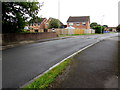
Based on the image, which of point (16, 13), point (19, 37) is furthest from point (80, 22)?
point (16, 13)

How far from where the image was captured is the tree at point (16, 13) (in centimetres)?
1088

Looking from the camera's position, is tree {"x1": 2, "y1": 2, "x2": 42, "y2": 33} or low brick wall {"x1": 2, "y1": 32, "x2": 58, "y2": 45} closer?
tree {"x1": 2, "y1": 2, "x2": 42, "y2": 33}

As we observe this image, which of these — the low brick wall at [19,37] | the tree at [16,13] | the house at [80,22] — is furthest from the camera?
the house at [80,22]

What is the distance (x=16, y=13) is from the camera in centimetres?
1111

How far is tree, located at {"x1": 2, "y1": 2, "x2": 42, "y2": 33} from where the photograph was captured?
1088 centimetres

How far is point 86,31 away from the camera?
40062mm

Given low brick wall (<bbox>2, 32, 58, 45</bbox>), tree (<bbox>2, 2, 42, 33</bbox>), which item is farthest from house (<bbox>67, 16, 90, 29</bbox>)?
tree (<bbox>2, 2, 42, 33</bbox>)

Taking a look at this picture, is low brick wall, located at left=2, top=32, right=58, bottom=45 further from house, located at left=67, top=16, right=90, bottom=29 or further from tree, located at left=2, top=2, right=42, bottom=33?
house, located at left=67, top=16, right=90, bottom=29

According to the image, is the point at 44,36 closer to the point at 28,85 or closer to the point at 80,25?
the point at 28,85

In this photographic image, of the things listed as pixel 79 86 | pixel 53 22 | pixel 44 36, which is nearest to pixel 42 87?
pixel 79 86

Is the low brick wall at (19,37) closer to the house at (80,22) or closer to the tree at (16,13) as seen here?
the tree at (16,13)

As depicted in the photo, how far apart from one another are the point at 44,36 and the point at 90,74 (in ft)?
51.6

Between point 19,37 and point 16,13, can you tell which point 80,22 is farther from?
point 16,13

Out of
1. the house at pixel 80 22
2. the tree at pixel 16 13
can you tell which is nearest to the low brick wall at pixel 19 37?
the tree at pixel 16 13
